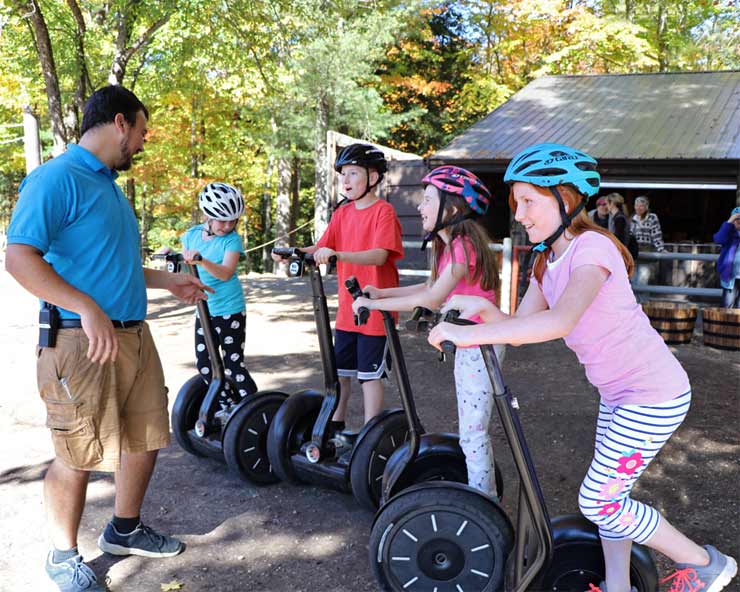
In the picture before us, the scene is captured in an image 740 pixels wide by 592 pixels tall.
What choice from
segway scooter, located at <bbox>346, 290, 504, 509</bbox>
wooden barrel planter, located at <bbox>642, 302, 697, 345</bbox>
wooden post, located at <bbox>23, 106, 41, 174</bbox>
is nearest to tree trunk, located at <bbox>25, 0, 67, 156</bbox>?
wooden post, located at <bbox>23, 106, 41, 174</bbox>

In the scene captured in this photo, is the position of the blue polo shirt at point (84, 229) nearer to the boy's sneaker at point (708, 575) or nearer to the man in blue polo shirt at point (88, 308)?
the man in blue polo shirt at point (88, 308)

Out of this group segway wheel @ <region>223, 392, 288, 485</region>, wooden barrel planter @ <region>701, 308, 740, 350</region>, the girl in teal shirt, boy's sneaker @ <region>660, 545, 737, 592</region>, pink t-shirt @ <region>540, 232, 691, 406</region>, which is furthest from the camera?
wooden barrel planter @ <region>701, 308, 740, 350</region>

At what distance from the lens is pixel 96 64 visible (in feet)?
40.3

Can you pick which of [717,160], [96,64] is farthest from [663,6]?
[96,64]

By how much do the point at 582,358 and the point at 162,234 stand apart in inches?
1193

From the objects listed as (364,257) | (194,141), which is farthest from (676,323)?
(194,141)

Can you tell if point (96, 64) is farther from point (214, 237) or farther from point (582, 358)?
point (582, 358)

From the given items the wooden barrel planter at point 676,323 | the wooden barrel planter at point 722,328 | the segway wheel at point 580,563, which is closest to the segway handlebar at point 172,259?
the segway wheel at point 580,563

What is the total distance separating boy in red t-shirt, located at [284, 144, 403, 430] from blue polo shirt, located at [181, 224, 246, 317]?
0.75 m

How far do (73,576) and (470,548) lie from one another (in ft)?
5.63

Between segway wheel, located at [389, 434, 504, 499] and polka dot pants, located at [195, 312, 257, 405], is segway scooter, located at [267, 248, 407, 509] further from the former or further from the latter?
polka dot pants, located at [195, 312, 257, 405]

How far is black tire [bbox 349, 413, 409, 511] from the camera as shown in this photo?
3.60 metres

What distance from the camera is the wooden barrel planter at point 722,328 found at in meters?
8.23

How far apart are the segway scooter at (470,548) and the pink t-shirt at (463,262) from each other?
0.85 metres
